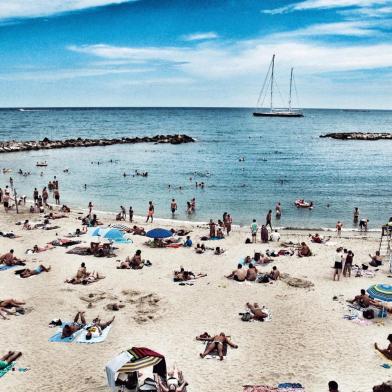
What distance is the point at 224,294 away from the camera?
1647 cm

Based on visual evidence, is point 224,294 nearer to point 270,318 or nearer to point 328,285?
point 270,318

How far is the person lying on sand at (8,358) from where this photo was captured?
11352 mm

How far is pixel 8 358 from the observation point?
1167cm

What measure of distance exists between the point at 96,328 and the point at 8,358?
8.13 feet

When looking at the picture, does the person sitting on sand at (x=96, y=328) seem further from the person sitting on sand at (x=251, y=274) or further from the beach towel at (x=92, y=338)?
the person sitting on sand at (x=251, y=274)

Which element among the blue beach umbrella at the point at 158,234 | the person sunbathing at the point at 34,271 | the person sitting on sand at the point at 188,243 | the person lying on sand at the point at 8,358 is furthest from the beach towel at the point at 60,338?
the person sitting on sand at the point at 188,243

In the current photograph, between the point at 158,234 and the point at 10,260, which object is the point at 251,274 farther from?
the point at 10,260

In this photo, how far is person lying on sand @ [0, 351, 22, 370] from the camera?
11.4 metres

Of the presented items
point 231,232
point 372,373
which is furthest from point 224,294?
point 231,232

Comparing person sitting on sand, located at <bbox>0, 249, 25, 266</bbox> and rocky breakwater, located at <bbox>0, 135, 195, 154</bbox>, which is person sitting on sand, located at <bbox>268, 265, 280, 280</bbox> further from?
rocky breakwater, located at <bbox>0, 135, 195, 154</bbox>

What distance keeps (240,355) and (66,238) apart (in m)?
14.1

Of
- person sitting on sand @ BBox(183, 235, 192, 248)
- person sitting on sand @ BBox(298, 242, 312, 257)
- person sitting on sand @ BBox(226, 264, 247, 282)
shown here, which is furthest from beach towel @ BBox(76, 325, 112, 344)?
person sitting on sand @ BBox(298, 242, 312, 257)

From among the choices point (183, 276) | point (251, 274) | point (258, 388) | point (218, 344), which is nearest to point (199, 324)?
point (218, 344)

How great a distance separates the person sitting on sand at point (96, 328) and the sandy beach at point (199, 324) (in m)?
0.32
